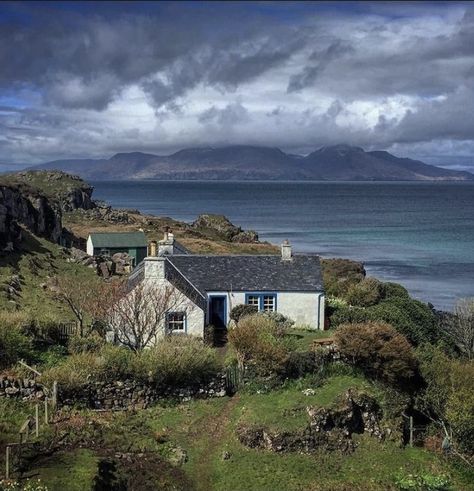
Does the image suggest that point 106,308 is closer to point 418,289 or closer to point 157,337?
point 157,337


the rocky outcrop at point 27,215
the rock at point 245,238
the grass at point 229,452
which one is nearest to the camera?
the grass at point 229,452

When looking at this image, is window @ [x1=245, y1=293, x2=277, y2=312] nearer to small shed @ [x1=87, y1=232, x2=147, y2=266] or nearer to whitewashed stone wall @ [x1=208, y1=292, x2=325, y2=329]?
whitewashed stone wall @ [x1=208, y1=292, x2=325, y2=329]

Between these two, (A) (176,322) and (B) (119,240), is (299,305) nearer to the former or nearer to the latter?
(A) (176,322)

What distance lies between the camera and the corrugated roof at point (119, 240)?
59.6m

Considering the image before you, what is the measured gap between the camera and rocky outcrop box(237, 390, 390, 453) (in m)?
22.9

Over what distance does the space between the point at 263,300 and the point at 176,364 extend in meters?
10.1

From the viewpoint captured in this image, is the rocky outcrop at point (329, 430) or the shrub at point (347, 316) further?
the shrub at point (347, 316)

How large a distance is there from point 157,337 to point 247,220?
12622cm

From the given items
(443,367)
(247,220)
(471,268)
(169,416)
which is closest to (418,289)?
(471,268)

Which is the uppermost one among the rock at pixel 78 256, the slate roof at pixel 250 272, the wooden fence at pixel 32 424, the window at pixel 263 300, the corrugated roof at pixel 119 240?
the slate roof at pixel 250 272

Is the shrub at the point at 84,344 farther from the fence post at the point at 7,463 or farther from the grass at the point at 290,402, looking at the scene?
the fence post at the point at 7,463

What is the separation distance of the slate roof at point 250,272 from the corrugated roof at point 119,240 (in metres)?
23.5

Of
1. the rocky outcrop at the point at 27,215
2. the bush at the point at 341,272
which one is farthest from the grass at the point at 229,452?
the rocky outcrop at the point at 27,215

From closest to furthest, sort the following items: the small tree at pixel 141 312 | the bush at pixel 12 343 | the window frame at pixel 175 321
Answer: the bush at pixel 12 343
the small tree at pixel 141 312
the window frame at pixel 175 321
